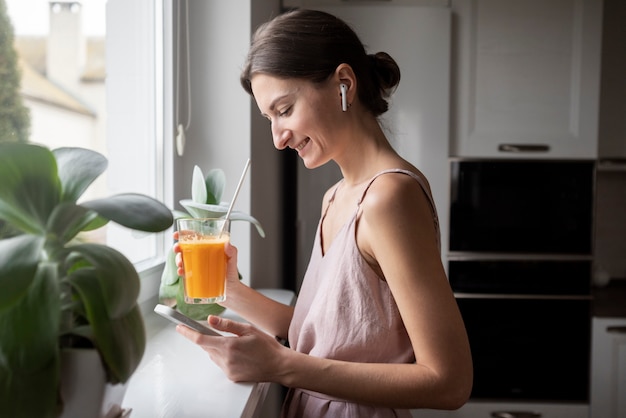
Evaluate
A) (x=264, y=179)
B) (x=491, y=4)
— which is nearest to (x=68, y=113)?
→ (x=264, y=179)

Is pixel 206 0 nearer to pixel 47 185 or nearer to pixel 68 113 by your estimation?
pixel 68 113

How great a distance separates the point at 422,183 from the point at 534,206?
4.78ft

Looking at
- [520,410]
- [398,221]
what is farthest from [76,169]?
[520,410]

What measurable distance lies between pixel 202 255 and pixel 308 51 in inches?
16.5

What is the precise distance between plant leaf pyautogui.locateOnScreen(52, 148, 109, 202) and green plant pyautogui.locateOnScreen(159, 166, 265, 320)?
63cm

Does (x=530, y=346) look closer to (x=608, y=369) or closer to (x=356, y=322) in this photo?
(x=608, y=369)

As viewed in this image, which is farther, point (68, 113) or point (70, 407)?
point (68, 113)

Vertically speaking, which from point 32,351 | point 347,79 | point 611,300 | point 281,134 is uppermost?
point 347,79

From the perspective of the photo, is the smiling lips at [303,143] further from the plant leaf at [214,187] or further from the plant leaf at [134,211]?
the plant leaf at [134,211]

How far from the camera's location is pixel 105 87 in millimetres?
1438

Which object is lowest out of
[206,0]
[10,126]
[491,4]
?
[10,126]

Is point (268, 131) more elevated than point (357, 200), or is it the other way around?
point (268, 131)

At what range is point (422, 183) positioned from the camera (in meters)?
1.07

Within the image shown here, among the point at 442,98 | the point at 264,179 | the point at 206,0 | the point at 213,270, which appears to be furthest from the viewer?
the point at 442,98
